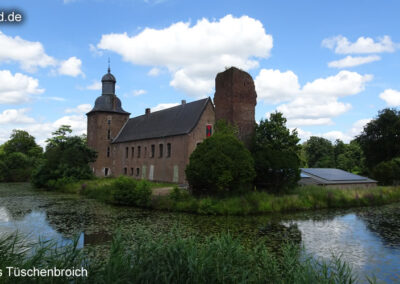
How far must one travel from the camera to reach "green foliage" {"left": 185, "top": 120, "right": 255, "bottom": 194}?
16062mm

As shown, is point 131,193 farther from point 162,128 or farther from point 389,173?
point 389,173

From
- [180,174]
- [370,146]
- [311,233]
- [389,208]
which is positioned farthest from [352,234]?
[370,146]

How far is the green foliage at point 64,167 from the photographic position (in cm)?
2922

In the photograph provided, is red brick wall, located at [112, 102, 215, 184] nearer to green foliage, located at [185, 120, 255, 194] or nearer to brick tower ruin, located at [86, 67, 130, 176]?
brick tower ruin, located at [86, 67, 130, 176]

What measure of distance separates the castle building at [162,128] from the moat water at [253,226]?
7.30 meters

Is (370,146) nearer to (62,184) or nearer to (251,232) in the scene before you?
(251,232)

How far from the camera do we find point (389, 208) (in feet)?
60.9

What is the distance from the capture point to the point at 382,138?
3538 centimetres

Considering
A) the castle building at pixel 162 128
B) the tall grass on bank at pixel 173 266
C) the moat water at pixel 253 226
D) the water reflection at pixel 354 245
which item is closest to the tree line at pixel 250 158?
the castle building at pixel 162 128

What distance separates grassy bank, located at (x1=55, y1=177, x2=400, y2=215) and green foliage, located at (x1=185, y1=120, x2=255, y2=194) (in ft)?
2.20

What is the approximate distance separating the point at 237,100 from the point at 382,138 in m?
24.6

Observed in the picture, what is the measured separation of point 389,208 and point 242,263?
16.7m

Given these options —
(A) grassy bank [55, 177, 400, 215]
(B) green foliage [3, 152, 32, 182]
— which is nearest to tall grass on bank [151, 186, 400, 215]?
(A) grassy bank [55, 177, 400, 215]

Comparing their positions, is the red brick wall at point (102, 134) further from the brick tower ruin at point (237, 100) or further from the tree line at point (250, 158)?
the brick tower ruin at point (237, 100)
